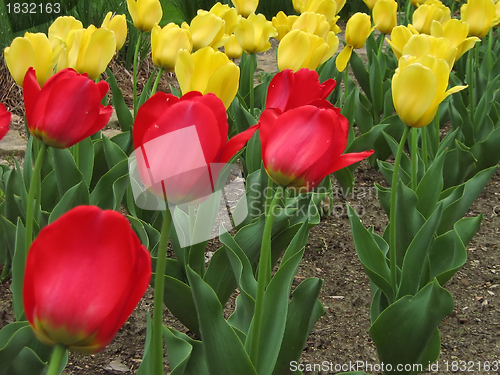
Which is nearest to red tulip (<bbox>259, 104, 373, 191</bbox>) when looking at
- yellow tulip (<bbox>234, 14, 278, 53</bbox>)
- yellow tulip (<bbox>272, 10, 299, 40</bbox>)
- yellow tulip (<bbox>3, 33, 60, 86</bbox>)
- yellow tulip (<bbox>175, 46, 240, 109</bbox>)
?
yellow tulip (<bbox>175, 46, 240, 109</bbox>)

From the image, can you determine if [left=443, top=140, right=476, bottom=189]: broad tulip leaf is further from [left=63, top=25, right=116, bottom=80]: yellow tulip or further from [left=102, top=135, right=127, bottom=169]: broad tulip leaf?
[left=63, top=25, right=116, bottom=80]: yellow tulip

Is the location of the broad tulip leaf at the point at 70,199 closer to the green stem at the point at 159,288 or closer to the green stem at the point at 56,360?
the green stem at the point at 159,288

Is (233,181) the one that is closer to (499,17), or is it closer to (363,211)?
(363,211)

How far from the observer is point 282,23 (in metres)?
2.21

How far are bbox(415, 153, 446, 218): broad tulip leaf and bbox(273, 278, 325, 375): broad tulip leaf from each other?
0.70 meters

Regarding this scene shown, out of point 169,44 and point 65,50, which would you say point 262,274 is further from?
point 169,44

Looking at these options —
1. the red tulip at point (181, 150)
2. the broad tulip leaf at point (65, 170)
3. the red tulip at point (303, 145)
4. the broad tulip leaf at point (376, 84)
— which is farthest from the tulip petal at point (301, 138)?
the broad tulip leaf at point (376, 84)

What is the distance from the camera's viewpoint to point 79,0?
3.65m

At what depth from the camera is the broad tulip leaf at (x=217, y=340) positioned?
2.88 ft

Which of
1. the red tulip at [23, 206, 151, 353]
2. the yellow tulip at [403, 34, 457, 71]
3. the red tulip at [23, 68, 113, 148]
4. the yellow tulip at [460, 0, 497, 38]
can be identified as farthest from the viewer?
the yellow tulip at [460, 0, 497, 38]

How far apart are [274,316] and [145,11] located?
3.94 ft

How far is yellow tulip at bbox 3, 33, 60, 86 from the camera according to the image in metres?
1.11

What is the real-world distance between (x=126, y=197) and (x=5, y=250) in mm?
374

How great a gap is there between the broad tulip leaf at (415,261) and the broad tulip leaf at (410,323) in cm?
9
